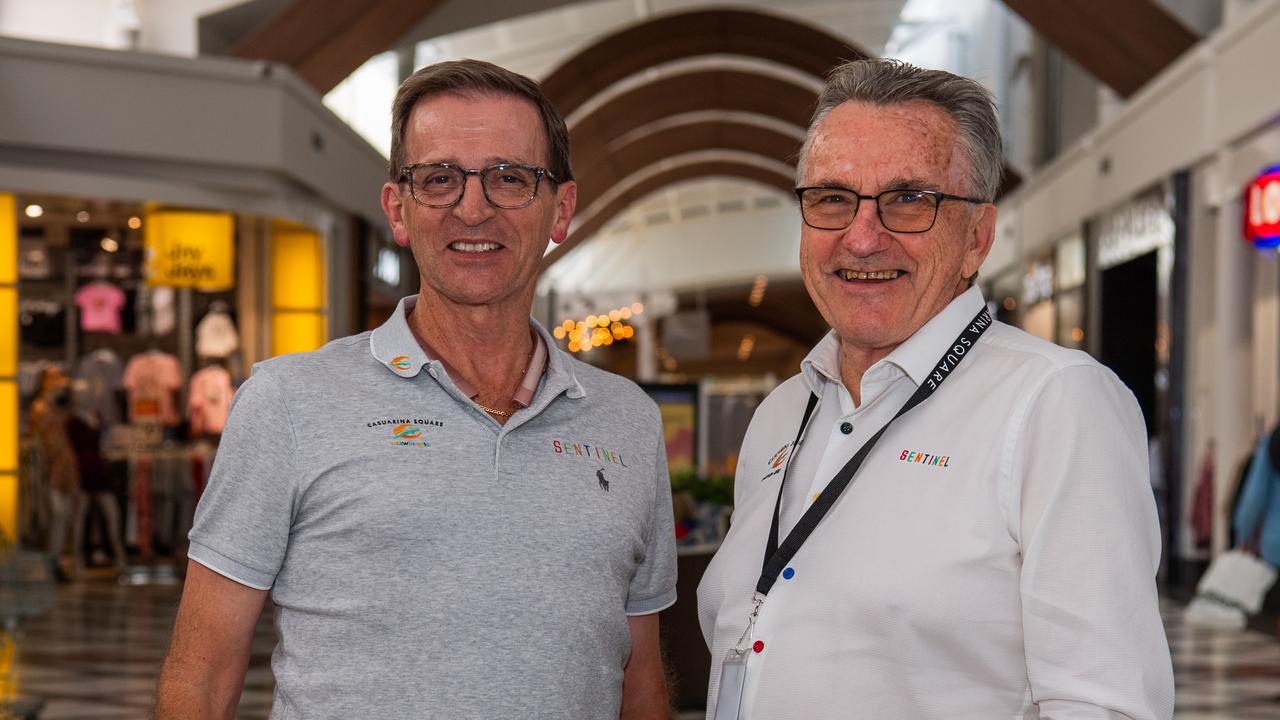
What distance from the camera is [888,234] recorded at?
76.3 inches

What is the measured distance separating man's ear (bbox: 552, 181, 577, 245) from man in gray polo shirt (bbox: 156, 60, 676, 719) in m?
0.06

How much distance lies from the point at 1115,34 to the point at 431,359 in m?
12.2

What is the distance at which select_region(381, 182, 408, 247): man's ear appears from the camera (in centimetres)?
209

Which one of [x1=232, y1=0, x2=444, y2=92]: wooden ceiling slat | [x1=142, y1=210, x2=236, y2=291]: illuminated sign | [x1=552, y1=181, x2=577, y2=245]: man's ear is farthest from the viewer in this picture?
[x1=232, y1=0, x2=444, y2=92]: wooden ceiling slat

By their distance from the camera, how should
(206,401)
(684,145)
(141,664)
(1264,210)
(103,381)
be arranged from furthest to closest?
(684,145)
(103,381)
(206,401)
(1264,210)
(141,664)

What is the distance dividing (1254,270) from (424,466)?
422 inches

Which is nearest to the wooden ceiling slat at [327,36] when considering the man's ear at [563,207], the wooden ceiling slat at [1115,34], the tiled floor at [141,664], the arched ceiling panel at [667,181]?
the tiled floor at [141,664]

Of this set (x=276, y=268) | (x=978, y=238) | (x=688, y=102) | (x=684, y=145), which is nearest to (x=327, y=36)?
(x=276, y=268)

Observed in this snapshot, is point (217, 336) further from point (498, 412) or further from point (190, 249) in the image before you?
point (498, 412)

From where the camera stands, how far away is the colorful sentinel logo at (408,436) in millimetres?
1922

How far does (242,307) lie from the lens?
43.0ft

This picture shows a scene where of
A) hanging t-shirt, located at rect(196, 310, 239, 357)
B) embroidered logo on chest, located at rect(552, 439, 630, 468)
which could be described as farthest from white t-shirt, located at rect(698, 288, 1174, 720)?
hanging t-shirt, located at rect(196, 310, 239, 357)

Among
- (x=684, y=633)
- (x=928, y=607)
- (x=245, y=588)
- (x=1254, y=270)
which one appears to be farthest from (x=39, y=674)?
(x=1254, y=270)

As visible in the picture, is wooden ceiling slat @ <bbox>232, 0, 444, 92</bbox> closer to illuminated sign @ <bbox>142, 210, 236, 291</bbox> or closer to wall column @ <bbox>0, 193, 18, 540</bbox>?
illuminated sign @ <bbox>142, 210, 236, 291</bbox>
